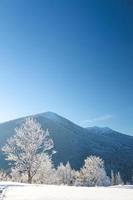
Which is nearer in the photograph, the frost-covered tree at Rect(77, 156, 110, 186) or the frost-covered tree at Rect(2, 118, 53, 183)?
the frost-covered tree at Rect(2, 118, 53, 183)

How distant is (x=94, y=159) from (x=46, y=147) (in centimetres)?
4986

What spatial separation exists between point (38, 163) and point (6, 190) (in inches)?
946

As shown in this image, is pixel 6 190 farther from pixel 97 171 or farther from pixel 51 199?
pixel 97 171

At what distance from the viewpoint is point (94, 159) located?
100562 mm

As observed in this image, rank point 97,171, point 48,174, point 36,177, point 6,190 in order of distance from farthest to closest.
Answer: point 97,171 → point 48,174 → point 36,177 → point 6,190

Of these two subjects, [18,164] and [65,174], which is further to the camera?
[65,174]

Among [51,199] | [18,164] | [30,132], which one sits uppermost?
[30,132]

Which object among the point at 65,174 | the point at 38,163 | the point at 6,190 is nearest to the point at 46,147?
the point at 38,163

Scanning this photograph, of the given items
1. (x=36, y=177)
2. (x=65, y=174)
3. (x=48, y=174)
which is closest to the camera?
(x=36, y=177)

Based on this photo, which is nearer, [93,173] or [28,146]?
[28,146]

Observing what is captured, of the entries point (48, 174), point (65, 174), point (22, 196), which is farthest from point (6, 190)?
point (65, 174)

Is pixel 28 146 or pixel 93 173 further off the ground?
pixel 28 146

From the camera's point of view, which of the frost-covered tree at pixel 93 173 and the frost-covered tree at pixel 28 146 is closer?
the frost-covered tree at pixel 28 146

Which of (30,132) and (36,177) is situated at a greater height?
(30,132)
